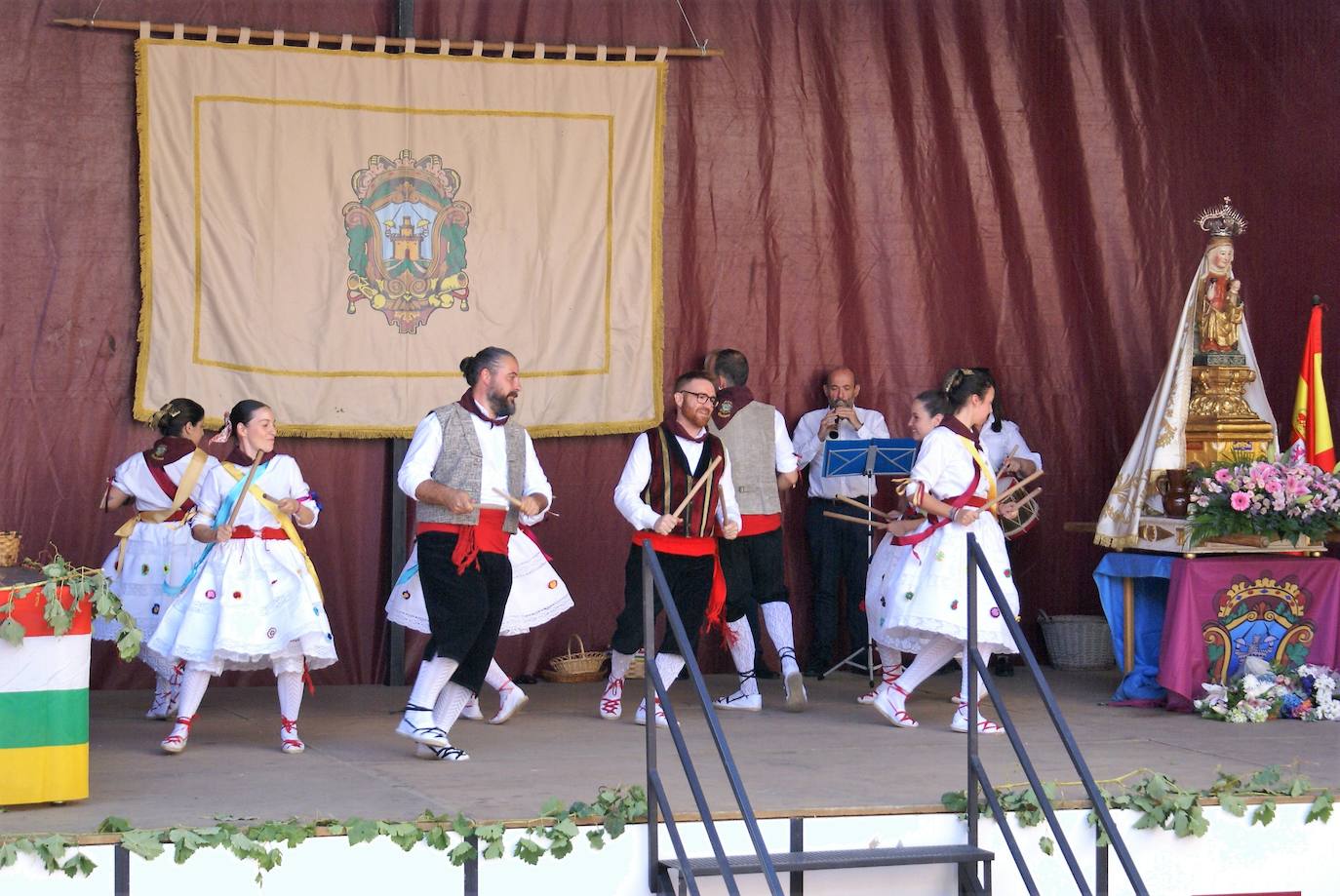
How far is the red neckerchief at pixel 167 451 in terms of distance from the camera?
703 centimetres

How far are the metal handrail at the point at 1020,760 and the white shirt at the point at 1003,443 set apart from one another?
3497 mm

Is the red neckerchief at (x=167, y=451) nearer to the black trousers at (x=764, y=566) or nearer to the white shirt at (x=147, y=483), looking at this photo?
the white shirt at (x=147, y=483)

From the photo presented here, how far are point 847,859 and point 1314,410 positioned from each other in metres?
4.32

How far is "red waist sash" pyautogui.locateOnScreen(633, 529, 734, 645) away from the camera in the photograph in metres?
6.82

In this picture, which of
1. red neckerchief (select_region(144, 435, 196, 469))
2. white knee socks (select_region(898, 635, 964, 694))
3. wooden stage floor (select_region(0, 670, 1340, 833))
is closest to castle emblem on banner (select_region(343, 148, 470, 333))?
red neckerchief (select_region(144, 435, 196, 469))

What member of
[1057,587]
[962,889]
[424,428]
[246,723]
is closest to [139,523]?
[246,723]

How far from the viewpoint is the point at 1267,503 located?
708cm

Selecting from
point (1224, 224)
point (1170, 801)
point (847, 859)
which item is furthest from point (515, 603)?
point (1224, 224)

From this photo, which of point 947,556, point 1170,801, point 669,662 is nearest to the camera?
point 1170,801

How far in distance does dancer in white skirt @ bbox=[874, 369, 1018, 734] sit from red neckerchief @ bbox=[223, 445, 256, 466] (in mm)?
2497

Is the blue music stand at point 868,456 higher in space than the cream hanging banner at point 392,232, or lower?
lower

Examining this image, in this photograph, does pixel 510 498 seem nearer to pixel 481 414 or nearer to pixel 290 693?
pixel 481 414

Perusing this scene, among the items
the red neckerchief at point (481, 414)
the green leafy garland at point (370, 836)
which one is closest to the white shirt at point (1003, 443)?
the red neckerchief at point (481, 414)

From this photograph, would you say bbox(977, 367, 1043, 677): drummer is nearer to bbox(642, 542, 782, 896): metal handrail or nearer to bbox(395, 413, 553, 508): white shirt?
bbox(395, 413, 553, 508): white shirt
